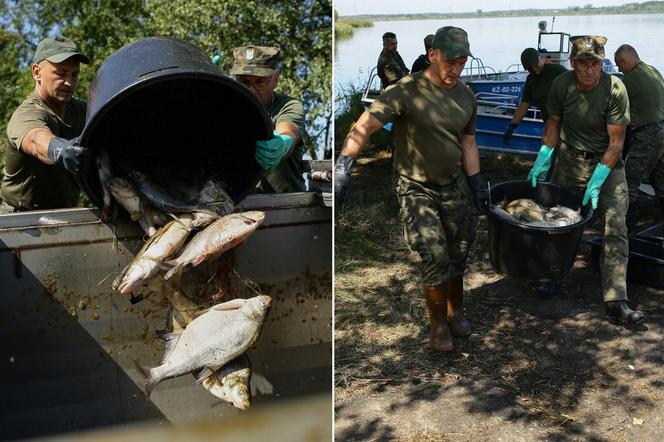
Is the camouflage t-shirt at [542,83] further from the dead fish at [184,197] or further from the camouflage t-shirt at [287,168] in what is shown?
the dead fish at [184,197]

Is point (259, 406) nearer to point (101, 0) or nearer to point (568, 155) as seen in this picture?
point (568, 155)

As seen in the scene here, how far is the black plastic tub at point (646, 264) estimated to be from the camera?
4668 millimetres

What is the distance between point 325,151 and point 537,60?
4.02m

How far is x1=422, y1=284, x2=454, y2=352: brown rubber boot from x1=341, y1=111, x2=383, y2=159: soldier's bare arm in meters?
0.78

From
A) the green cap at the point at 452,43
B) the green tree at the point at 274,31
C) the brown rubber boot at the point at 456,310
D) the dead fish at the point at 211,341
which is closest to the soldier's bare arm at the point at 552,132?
the brown rubber boot at the point at 456,310

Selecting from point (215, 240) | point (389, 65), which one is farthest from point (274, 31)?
point (215, 240)

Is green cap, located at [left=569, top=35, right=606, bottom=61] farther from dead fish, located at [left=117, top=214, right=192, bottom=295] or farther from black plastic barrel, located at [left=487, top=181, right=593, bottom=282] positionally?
dead fish, located at [left=117, top=214, right=192, bottom=295]

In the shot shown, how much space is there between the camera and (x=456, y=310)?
4051mm

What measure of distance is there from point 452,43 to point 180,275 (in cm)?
157

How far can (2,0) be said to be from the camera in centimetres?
1036

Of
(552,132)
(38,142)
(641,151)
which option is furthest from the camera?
(641,151)

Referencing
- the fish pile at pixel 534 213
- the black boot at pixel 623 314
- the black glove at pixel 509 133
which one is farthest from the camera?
the black glove at pixel 509 133

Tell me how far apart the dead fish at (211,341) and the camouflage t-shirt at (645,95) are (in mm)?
3735

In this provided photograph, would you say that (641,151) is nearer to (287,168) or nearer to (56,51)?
(287,168)
